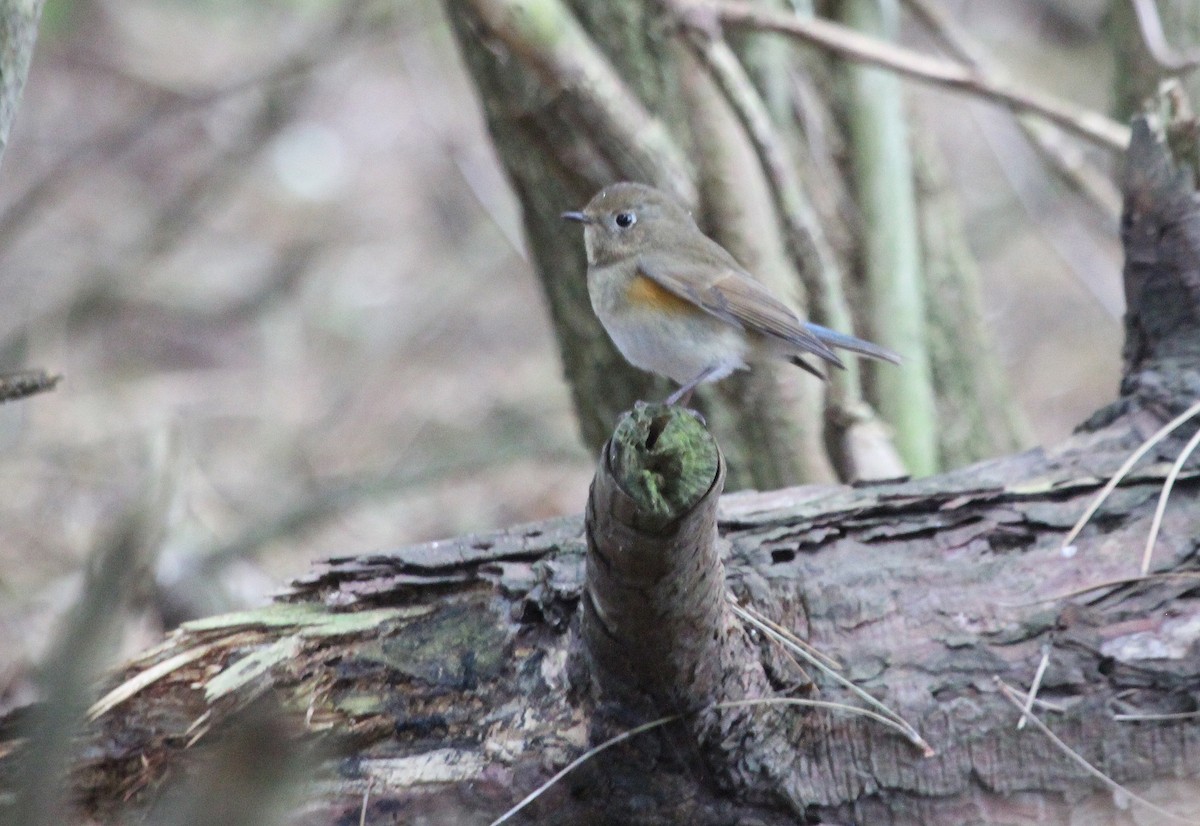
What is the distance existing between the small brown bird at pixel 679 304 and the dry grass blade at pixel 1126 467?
0.70 m

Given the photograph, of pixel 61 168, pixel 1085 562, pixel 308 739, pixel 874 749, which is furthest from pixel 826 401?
pixel 61 168

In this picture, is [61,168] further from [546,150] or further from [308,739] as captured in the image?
[308,739]

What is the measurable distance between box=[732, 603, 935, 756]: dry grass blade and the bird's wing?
3.41ft

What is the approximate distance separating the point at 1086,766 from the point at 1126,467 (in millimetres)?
777

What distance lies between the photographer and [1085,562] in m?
2.70

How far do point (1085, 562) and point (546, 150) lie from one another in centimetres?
219

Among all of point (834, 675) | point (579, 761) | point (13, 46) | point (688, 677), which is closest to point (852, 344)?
point (834, 675)

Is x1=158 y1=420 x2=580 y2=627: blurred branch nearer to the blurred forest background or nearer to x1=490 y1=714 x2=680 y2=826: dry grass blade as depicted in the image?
the blurred forest background

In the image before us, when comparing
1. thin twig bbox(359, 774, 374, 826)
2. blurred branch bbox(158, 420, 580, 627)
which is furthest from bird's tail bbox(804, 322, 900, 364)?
blurred branch bbox(158, 420, 580, 627)

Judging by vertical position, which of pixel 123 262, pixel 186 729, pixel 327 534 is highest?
pixel 123 262

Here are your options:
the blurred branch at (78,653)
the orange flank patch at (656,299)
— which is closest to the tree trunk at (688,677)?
the orange flank patch at (656,299)

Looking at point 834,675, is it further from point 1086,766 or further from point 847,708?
point 1086,766

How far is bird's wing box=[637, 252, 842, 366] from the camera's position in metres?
3.45

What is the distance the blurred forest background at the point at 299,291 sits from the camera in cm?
616
